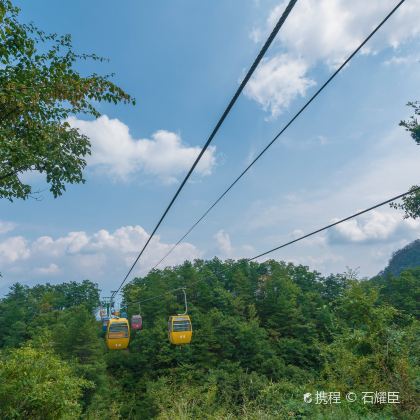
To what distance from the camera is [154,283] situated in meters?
58.7

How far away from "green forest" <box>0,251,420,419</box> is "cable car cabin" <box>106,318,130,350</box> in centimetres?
230

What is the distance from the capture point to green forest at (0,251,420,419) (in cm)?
938

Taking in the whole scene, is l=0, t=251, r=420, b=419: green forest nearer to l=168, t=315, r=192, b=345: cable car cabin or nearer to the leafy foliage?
the leafy foliage

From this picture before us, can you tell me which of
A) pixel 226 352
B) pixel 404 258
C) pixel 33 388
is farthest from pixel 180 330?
pixel 404 258

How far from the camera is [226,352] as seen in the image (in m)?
44.8

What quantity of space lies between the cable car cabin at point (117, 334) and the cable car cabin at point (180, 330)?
2.89m

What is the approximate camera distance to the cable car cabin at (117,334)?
20.4m

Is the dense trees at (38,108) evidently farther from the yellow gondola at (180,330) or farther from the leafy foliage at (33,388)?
the yellow gondola at (180,330)

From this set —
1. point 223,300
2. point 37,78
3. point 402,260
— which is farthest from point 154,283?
point 402,260

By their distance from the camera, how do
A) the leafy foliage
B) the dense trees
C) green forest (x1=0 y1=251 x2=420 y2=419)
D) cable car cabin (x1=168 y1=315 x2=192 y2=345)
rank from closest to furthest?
the dense trees, green forest (x1=0 y1=251 x2=420 y2=419), the leafy foliage, cable car cabin (x1=168 y1=315 x2=192 y2=345)

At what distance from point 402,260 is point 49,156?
159 metres

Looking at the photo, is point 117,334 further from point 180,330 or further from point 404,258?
point 404,258

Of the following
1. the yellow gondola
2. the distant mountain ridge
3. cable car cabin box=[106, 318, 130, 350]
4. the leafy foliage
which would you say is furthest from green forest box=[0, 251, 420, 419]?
the distant mountain ridge

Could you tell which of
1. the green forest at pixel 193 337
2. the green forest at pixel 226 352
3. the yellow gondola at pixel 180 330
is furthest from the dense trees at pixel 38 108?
the yellow gondola at pixel 180 330
